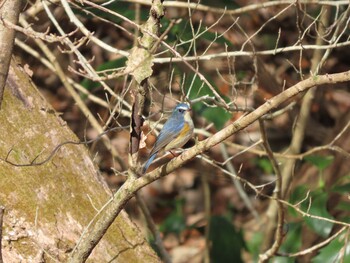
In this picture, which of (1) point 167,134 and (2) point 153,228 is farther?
(2) point 153,228

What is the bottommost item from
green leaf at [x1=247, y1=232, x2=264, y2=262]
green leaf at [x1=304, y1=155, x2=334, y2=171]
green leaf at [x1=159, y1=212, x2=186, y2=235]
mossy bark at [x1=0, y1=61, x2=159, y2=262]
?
green leaf at [x1=159, y1=212, x2=186, y2=235]

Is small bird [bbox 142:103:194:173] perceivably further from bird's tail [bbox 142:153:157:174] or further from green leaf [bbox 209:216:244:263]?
green leaf [bbox 209:216:244:263]

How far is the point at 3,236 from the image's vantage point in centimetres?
363

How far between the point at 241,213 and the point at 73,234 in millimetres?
4385

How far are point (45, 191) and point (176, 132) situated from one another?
2.41ft

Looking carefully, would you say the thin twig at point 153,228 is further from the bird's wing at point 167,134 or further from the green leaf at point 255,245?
the bird's wing at point 167,134

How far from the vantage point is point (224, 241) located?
6824 millimetres

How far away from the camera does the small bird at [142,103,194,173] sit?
412 cm

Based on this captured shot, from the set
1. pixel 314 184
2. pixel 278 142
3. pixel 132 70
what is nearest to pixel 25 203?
pixel 132 70

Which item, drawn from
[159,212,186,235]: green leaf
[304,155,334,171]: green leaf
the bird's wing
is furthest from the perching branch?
A: [159,212,186,235]: green leaf

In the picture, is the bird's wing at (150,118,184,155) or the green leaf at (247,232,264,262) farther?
the green leaf at (247,232,264,262)

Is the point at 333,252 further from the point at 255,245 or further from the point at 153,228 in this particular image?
the point at 255,245

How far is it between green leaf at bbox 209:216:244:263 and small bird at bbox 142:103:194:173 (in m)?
2.75

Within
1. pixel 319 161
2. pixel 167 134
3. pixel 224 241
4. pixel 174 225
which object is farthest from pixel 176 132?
pixel 174 225
